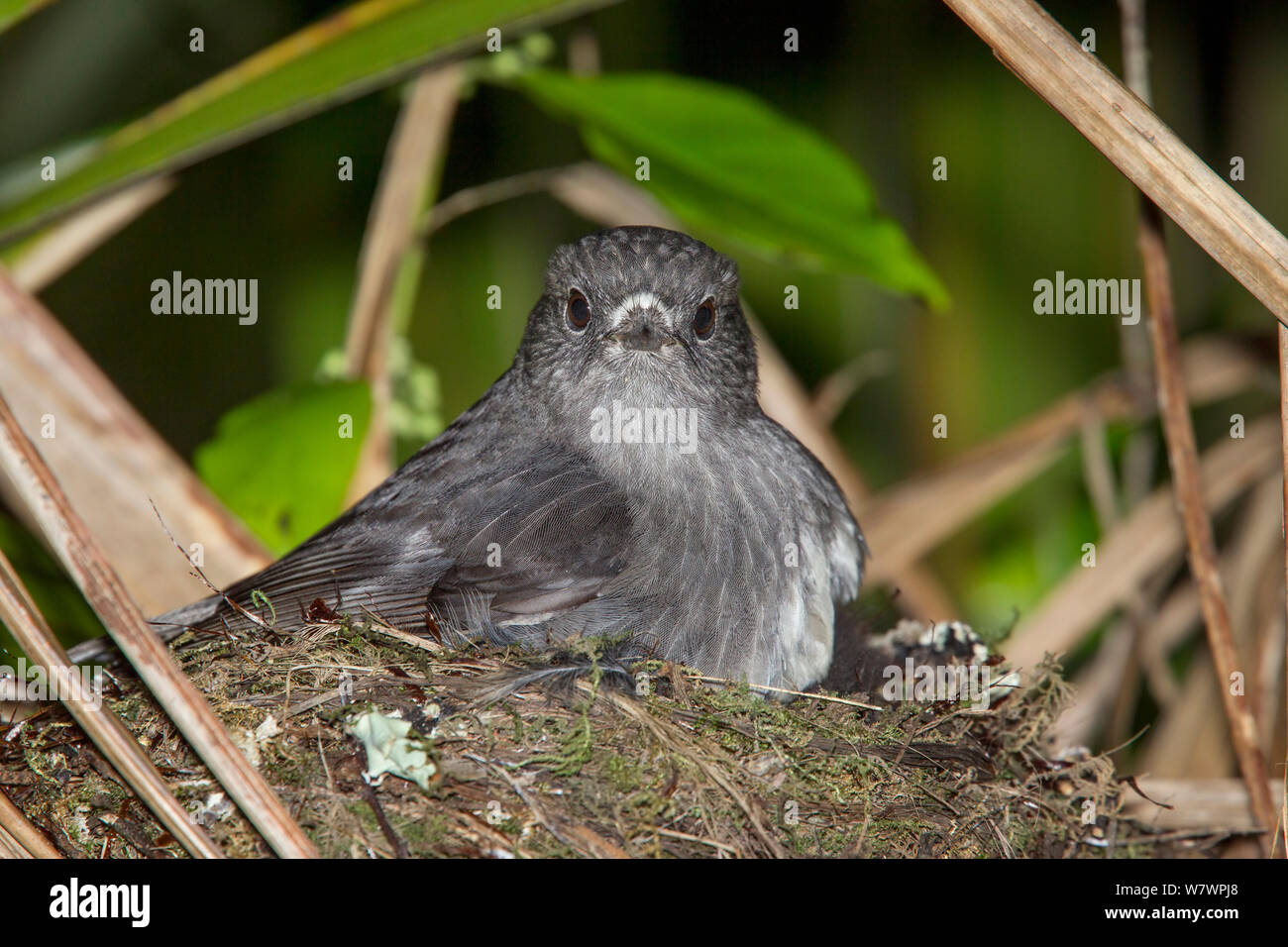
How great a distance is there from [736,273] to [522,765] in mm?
1778

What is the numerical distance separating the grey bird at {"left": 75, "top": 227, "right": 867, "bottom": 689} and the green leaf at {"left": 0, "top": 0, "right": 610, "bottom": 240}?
0.68 metres

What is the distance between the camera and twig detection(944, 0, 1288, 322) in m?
2.06

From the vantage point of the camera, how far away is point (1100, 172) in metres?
5.05

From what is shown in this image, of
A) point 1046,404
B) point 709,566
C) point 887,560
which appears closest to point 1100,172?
point 1046,404

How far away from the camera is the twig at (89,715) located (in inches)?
69.8

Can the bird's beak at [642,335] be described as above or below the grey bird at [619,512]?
above

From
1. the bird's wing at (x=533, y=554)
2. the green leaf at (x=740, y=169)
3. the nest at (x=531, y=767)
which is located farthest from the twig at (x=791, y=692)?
the green leaf at (x=740, y=169)

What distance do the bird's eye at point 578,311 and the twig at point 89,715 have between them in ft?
5.92

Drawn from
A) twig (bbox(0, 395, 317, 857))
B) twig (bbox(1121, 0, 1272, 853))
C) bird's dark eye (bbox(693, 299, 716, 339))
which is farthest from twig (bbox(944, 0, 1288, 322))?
twig (bbox(0, 395, 317, 857))

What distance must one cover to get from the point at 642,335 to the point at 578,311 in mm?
316

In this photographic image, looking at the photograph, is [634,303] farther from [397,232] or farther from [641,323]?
[397,232]

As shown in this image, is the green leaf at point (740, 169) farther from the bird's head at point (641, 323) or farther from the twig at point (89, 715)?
the twig at point (89, 715)

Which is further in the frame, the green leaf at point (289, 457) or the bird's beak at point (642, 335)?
the green leaf at point (289, 457)
